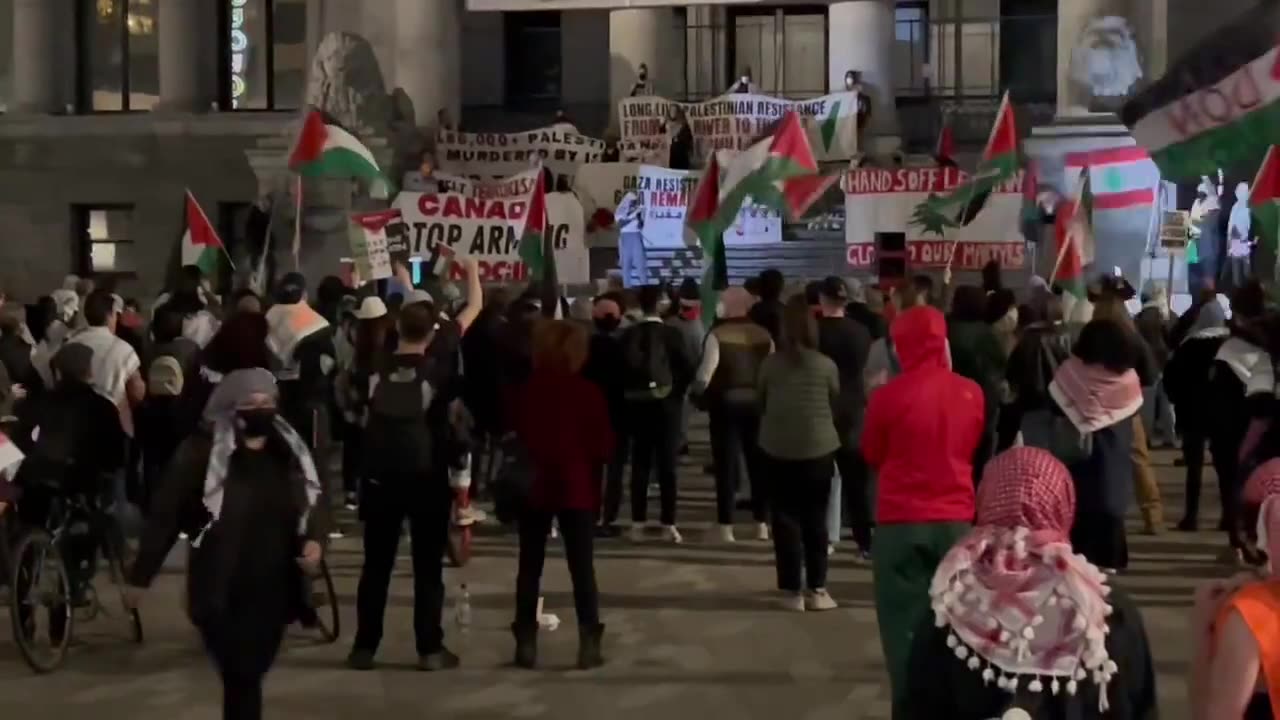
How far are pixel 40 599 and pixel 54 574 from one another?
5.4 inches

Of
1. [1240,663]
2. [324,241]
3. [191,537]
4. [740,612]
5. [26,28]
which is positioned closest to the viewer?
[1240,663]

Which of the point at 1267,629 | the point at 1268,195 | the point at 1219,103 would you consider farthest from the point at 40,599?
the point at 1268,195

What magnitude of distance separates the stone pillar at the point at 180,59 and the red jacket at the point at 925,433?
26.8 m

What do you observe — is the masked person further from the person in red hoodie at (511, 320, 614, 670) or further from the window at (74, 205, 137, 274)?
the window at (74, 205, 137, 274)

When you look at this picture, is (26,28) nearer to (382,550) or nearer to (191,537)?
(382,550)

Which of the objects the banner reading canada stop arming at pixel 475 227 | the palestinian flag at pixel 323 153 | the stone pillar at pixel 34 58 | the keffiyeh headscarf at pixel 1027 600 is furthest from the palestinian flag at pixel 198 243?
the stone pillar at pixel 34 58

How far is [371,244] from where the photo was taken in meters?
18.3


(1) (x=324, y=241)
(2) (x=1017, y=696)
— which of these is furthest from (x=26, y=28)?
(2) (x=1017, y=696)

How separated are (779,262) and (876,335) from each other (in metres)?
12.6

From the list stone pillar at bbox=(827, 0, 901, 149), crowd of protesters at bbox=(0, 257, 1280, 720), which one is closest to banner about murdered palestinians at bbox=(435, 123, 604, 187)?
stone pillar at bbox=(827, 0, 901, 149)

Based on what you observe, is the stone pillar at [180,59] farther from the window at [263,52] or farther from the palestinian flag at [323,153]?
the palestinian flag at [323,153]

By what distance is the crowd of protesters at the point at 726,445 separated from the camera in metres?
4.27

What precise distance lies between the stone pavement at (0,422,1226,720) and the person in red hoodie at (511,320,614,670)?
2.04 ft

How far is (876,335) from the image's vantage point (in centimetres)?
1347
